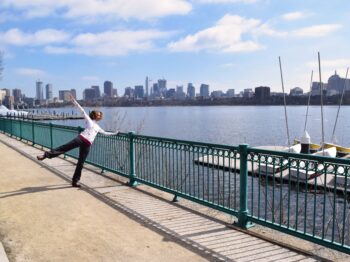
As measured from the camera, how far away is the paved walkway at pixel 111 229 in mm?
5191

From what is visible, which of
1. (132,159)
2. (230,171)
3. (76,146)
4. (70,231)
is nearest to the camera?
(70,231)

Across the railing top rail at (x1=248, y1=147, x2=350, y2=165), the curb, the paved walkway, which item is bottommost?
the paved walkway

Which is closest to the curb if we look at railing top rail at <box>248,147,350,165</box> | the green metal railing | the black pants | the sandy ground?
the sandy ground

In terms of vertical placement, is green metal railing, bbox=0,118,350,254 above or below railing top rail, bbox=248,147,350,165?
below

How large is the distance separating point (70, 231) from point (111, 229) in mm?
634

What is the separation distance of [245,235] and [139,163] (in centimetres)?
406

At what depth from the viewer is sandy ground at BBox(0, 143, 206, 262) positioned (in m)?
5.18

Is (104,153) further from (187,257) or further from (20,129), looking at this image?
(20,129)

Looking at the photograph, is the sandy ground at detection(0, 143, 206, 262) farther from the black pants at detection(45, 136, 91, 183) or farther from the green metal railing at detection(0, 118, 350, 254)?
the green metal railing at detection(0, 118, 350, 254)

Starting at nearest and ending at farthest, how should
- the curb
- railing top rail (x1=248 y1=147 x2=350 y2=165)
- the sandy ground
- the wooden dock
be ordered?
1. railing top rail (x1=248 y1=147 x2=350 y2=165)
2. the curb
3. the sandy ground
4. the wooden dock

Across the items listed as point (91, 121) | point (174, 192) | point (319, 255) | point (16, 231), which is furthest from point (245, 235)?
point (91, 121)

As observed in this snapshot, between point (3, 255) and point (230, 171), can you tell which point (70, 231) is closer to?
point (3, 255)

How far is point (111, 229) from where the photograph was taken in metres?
6.21

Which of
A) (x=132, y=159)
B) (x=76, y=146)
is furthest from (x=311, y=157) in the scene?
(x=76, y=146)
